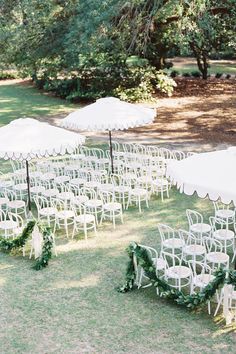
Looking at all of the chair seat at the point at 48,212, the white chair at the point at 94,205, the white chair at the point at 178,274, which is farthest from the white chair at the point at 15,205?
the white chair at the point at 178,274

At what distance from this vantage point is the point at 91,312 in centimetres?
864

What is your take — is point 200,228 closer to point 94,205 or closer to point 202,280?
point 202,280

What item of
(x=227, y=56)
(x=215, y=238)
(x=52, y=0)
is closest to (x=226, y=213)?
(x=215, y=238)

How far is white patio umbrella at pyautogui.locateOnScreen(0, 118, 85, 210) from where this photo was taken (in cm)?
1164

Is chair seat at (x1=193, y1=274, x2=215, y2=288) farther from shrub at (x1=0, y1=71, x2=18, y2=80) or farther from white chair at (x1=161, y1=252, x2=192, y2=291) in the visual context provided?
shrub at (x1=0, y1=71, x2=18, y2=80)

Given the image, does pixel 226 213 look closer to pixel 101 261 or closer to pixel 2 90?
pixel 101 261

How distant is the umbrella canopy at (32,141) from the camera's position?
38.2 ft

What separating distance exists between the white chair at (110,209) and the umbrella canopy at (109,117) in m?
2.04

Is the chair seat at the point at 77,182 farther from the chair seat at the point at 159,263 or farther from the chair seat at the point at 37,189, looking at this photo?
the chair seat at the point at 159,263

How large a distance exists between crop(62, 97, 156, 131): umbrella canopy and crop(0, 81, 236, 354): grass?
149 inches

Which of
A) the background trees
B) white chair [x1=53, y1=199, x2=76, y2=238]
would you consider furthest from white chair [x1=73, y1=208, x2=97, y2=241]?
the background trees

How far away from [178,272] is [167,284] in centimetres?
33

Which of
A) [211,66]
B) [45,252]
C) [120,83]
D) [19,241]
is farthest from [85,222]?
[211,66]

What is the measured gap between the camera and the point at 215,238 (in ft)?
34.7
